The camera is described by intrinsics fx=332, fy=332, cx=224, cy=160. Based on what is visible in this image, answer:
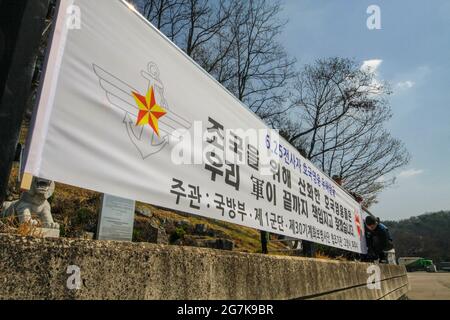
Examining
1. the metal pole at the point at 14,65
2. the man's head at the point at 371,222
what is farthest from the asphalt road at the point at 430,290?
the metal pole at the point at 14,65

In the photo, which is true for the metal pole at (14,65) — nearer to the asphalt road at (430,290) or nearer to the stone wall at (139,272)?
the stone wall at (139,272)

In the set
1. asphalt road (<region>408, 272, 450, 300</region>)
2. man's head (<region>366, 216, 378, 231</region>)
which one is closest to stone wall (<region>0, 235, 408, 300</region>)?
man's head (<region>366, 216, 378, 231</region>)

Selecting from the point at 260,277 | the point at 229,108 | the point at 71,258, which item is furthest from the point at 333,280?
the point at 71,258

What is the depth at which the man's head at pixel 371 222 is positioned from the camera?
840 centimetres

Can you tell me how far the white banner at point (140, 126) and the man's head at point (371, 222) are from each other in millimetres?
5911

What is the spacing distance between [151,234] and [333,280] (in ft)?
16.1

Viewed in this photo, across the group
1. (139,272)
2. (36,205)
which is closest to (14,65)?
(139,272)

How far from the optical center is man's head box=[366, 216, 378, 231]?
331 inches

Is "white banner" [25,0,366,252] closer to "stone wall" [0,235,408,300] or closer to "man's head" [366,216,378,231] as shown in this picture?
"stone wall" [0,235,408,300]

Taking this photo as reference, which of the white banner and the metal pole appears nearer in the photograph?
the metal pole

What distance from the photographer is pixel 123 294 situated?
5.00 feet

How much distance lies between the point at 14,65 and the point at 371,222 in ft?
28.1

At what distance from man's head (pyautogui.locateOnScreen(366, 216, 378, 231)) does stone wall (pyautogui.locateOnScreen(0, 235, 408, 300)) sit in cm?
611

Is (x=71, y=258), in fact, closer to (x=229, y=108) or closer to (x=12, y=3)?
(x=12, y=3)
